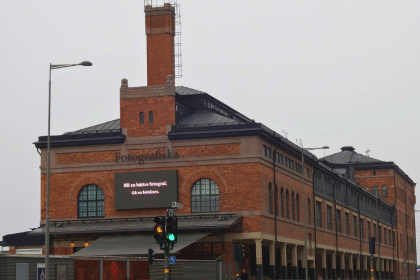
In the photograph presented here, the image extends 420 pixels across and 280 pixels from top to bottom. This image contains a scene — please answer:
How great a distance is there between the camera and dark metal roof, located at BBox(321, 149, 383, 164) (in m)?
124

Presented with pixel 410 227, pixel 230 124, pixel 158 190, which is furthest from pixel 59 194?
pixel 410 227

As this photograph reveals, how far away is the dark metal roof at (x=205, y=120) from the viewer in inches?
2491

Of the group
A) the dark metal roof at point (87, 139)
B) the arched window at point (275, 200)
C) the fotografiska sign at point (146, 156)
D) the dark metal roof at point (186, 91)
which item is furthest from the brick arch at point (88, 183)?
the arched window at point (275, 200)

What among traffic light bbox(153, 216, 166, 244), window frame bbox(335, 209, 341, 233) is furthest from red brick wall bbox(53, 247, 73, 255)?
traffic light bbox(153, 216, 166, 244)

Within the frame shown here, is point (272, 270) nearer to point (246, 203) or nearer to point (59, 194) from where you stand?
point (246, 203)

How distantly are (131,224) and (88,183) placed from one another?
520 cm

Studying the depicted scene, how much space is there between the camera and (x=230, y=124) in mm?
62438

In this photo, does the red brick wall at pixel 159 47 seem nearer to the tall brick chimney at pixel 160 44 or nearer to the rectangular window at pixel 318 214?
the tall brick chimney at pixel 160 44

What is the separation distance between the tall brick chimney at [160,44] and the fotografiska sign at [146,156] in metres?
6.65

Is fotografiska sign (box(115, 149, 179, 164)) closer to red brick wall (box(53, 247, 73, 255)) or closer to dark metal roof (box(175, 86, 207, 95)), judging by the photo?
red brick wall (box(53, 247, 73, 255))

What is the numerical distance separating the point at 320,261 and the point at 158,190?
3009 centimetres

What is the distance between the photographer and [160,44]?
67125 mm

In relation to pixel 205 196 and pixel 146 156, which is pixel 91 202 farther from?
pixel 205 196

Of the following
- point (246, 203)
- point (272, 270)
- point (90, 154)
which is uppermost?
point (90, 154)
